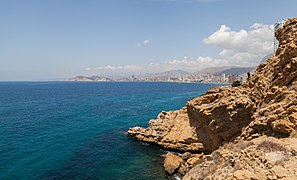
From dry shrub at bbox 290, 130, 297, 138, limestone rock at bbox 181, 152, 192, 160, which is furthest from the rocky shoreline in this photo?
limestone rock at bbox 181, 152, 192, 160

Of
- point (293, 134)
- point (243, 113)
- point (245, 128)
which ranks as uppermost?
point (293, 134)

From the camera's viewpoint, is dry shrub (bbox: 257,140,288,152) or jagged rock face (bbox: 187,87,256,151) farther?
jagged rock face (bbox: 187,87,256,151)

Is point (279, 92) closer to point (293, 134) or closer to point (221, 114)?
point (293, 134)

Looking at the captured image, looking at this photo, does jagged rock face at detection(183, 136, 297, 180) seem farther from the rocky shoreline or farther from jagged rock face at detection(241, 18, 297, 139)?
jagged rock face at detection(241, 18, 297, 139)

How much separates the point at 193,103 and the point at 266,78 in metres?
14.8

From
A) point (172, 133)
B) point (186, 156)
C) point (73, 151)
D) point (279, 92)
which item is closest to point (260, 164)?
point (279, 92)

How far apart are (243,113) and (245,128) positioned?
3.91 meters

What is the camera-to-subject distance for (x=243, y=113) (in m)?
33.2

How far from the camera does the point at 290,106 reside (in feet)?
74.7

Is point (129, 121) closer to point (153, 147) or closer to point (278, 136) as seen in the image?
point (153, 147)

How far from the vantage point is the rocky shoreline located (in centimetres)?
1650

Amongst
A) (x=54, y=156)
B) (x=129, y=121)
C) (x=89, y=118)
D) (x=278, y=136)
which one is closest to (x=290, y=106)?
(x=278, y=136)

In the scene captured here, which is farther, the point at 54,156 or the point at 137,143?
the point at 137,143

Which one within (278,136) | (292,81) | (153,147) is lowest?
(153,147)
